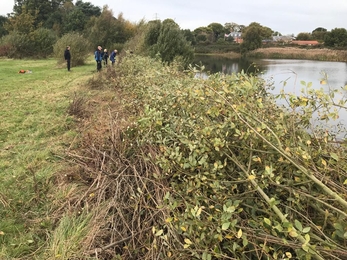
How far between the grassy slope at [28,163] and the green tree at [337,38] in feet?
198

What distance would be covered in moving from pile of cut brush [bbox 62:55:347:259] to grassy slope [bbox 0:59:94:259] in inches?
21.6

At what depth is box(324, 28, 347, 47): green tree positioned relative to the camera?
5550 cm

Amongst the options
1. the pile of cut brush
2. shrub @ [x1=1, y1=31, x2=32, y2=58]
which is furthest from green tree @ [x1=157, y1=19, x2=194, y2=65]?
shrub @ [x1=1, y1=31, x2=32, y2=58]

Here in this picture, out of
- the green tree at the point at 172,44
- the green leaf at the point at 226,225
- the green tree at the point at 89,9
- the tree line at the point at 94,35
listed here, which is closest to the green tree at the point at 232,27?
the tree line at the point at 94,35

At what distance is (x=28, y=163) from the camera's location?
441 cm

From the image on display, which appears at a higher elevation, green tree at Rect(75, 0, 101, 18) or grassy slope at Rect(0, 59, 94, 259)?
green tree at Rect(75, 0, 101, 18)

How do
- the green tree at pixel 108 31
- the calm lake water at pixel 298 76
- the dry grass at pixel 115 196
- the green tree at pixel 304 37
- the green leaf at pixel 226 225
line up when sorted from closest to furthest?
the green leaf at pixel 226 225, the dry grass at pixel 115 196, the calm lake water at pixel 298 76, the green tree at pixel 108 31, the green tree at pixel 304 37

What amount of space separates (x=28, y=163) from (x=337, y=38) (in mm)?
65326

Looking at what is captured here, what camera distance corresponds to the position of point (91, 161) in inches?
149

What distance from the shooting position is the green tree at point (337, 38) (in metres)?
55.5

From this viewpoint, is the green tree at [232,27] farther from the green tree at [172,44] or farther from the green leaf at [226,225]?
the green leaf at [226,225]

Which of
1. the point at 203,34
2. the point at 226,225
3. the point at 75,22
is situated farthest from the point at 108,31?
the point at 203,34

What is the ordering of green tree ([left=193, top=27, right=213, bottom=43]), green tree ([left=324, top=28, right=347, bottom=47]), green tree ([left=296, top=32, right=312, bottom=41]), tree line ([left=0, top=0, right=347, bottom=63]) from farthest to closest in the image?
green tree ([left=193, top=27, right=213, bottom=43]) → green tree ([left=296, top=32, right=312, bottom=41]) → green tree ([left=324, top=28, right=347, bottom=47]) → tree line ([left=0, top=0, right=347, bottom=63])

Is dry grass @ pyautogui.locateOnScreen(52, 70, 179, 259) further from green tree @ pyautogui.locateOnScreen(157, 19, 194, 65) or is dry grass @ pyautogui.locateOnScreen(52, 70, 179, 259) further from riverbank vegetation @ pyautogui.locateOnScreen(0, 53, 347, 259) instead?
green tree @ pyautogui.locateOnScreen(157, 19, 194, 65)
